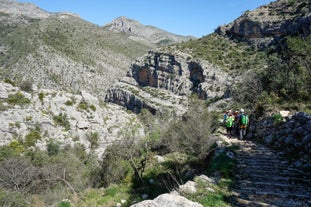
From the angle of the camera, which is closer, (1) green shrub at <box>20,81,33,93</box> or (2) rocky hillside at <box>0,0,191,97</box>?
(1) green shrub at <box>20,81,33,93</box>

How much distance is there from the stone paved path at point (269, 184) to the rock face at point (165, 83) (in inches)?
1526

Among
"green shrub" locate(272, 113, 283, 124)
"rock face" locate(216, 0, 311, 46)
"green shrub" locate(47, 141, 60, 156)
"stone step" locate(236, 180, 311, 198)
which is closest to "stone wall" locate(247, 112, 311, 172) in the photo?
"green shrub" locate(272, 113, 283, 124)

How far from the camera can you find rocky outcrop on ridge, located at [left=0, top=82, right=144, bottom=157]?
990 inches

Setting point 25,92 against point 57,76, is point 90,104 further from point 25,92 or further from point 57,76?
point 57,76

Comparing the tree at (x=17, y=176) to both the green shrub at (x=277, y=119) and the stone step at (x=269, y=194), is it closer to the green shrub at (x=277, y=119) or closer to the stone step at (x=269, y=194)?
the stone step at (x=269, y=194)

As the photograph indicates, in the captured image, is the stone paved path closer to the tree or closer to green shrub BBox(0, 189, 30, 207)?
green shrub BBox(0, 189, 30, 207)

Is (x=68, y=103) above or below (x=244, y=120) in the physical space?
below

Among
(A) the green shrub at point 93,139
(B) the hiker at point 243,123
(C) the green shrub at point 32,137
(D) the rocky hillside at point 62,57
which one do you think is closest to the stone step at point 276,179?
(B) the hiker at point 243,123

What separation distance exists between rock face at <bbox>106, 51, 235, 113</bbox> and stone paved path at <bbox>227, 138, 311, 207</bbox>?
127 feet

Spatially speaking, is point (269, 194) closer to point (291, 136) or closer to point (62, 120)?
point (291, 136)

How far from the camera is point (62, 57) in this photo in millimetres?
66562

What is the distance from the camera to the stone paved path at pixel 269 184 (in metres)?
4.55

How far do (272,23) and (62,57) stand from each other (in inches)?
2156

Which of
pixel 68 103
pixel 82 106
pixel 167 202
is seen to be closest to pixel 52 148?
pixel 68 103
